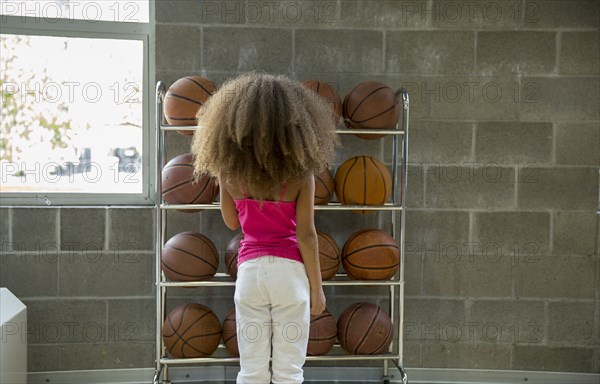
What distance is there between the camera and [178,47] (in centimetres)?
291

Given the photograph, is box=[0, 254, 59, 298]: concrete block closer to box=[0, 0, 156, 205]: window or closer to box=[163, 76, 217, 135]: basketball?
box=[0, 0, 156, 205]: window

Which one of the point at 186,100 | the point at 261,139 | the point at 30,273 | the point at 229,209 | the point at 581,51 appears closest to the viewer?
the point at 261,139

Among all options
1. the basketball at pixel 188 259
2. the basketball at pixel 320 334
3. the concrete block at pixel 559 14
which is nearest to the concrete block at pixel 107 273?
the basketball at pixel 188 259

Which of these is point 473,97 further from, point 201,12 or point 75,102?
point 75,102

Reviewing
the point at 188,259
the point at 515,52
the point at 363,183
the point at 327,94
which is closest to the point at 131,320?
the point at 188,259

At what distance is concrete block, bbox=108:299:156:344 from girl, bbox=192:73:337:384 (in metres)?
1.02

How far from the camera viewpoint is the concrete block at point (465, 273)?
3.03 metres

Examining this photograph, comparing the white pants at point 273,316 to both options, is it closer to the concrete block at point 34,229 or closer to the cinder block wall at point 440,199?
the cinder block wall at point 440,199

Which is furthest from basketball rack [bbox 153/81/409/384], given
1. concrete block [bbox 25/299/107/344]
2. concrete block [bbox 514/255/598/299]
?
concrete block [bbox 514/255/598/299]

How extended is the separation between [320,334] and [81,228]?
1209mm

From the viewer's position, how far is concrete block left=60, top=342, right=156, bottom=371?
2932 mm

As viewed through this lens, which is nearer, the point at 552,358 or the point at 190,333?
the point at 190,333

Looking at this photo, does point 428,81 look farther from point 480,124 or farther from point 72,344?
point 72,344

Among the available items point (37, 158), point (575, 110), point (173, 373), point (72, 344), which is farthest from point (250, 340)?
point (575, 110)
